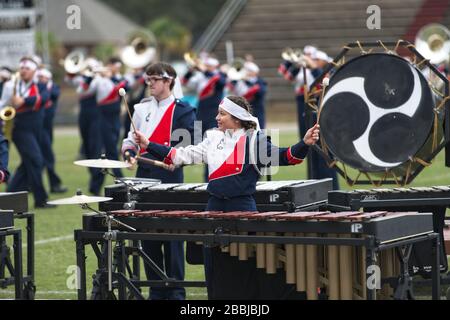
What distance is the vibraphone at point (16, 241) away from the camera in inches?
245

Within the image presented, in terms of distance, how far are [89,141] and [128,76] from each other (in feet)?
6.58

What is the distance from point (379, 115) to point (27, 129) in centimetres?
549

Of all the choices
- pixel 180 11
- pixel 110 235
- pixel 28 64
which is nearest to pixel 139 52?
pixel 28 64

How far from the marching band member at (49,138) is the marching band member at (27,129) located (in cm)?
122

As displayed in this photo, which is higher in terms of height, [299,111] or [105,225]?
[299,111]

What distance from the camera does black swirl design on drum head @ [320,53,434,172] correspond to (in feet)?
23.7

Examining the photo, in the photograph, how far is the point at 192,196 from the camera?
6461mm

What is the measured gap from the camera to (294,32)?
3173cm

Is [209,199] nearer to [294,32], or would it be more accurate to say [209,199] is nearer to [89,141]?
[89,141]

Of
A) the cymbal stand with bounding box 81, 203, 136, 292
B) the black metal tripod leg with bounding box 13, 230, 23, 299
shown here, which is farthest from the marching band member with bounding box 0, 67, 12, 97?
the cymbal stand with bounding box 81, 203, 136, 292

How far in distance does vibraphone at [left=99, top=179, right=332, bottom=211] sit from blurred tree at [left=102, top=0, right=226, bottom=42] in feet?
149

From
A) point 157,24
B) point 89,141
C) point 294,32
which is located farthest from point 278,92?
point 89,141

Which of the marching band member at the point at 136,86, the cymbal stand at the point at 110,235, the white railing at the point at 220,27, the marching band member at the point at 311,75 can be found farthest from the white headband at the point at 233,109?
the white railing at the point at 220,27

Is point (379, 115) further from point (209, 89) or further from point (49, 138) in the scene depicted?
point (209, 89)
